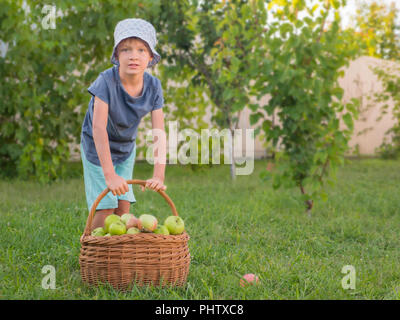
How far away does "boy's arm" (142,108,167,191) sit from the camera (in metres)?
1.96

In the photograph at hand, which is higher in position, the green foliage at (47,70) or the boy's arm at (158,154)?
the green foliage at (47,70)

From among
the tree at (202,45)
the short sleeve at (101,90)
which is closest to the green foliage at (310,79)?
the tree at (202,45)

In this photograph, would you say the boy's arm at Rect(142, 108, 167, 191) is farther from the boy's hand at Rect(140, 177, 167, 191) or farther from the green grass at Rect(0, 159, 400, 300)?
the green grass at Rect(0, 159, 400, 300)

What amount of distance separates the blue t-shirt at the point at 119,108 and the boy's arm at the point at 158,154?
0.21 ft

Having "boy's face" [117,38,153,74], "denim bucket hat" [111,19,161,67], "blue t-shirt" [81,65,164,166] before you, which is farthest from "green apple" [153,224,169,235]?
"denim bucket hat" [111,19,161,67]

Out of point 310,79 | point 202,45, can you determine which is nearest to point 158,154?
point 310,79

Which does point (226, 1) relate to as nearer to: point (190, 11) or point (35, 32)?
point (190, 11)

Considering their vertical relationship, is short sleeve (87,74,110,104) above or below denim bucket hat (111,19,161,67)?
below

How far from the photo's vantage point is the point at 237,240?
278cm

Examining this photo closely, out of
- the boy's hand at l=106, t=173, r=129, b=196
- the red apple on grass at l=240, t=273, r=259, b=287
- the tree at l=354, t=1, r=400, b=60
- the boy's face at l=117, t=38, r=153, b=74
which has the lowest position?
the red apple on grass at l=240, t=273, r=259, b=287

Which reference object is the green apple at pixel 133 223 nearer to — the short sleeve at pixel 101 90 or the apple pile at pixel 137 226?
the apple pile at pixel 137 226

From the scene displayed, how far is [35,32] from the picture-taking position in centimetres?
480

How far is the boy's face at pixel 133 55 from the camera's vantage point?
197 centimetres

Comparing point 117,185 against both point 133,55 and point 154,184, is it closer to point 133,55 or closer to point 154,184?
point 154,184
